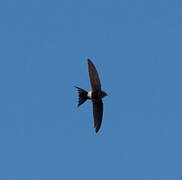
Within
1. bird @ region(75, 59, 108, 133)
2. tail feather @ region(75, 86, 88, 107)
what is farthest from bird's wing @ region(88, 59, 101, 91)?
tail feather @ region(75, 86, 88, 107)

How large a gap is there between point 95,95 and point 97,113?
0.96m

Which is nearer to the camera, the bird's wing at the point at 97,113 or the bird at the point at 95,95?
the bird at the point at 95,95

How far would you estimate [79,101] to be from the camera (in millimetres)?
27547

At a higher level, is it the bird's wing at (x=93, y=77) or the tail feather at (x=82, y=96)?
the bird's wing at (x=93, y=77)

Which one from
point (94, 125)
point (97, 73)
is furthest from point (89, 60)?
point (94, 125)

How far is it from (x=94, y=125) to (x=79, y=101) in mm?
1515

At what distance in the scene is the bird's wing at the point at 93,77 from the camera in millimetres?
27500

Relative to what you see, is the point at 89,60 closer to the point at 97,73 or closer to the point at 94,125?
the point at 97,73

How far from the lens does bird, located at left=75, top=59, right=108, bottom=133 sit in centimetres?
2759

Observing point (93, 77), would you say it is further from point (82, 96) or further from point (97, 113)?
point (97, 113)

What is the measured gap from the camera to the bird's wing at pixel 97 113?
2864 centimetres

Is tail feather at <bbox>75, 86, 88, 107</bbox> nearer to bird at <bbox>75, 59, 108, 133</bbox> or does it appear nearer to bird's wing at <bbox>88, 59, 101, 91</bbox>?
bird at <bbox>75, 59, 108, 133</bbox>

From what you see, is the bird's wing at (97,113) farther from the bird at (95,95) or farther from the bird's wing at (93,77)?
the bird's wing at (93,77)

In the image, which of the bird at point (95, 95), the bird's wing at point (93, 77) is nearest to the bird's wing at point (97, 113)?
the bird at point (95, 95)
